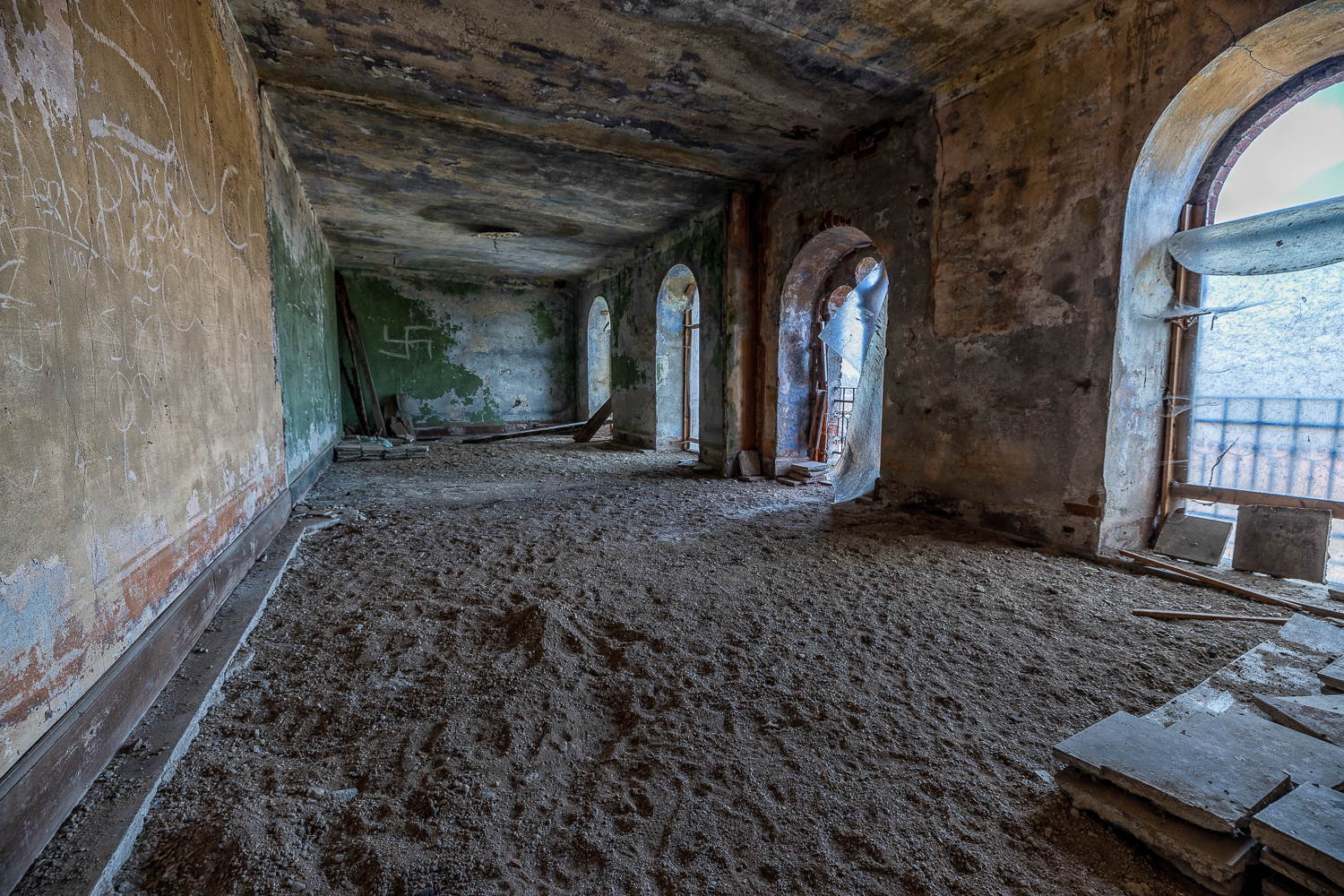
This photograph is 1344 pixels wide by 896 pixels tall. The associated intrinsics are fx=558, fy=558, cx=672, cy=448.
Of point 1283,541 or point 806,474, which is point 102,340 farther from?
point 806,474

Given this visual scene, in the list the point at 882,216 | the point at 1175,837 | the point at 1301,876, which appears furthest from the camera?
the point at 882,216

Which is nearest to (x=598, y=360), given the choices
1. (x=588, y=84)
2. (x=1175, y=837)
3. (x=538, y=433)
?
(x=538, y=433)

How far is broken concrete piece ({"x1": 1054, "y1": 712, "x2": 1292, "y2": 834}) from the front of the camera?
3.89 ft

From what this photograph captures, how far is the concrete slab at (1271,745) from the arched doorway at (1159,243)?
6.65ft

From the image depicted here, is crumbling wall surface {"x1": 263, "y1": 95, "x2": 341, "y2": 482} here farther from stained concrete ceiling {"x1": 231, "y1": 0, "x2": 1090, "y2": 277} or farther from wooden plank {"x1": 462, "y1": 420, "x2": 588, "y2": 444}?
wooden plank {"x1": 462, "y1": 420, "x2": 588, "y2": 444}

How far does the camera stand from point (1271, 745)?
141cm

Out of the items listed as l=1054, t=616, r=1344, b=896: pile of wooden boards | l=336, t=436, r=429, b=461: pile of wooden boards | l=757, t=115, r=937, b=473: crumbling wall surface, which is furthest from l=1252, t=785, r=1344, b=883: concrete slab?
l=336, t=436, r=429, b=461: pile of wooden boards

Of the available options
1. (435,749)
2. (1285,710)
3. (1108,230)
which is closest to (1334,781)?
(1285,710)

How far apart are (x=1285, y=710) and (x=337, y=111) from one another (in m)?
6.17

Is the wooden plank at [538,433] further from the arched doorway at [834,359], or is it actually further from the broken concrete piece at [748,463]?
the arched doorway at [834,359]

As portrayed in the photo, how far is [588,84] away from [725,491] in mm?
3546

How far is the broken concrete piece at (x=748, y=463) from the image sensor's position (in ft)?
20.3

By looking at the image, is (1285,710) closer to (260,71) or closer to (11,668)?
(11,668)

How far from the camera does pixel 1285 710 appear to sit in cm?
161
